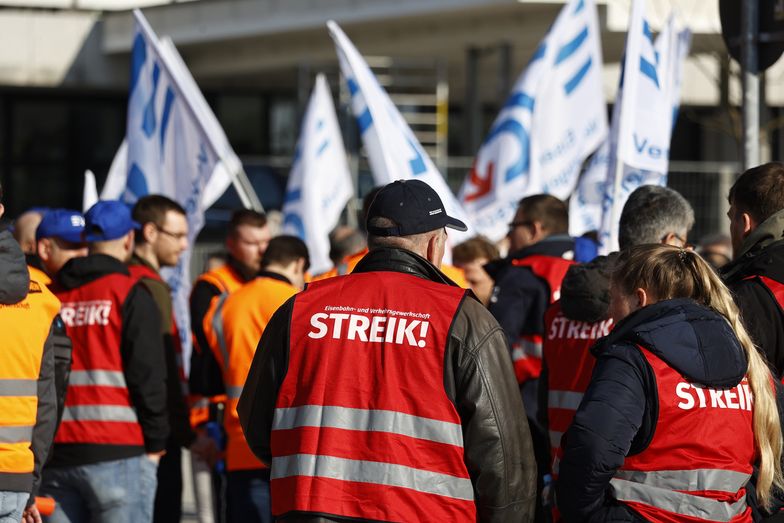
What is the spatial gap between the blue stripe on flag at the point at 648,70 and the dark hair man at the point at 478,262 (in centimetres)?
141

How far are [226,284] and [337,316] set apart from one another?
390 cm

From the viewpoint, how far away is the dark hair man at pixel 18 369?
4.80 metres

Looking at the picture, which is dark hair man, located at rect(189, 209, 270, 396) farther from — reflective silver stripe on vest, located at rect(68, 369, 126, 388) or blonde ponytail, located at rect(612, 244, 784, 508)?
blonde ponytail, located at rect(612, 244, 784, 508)

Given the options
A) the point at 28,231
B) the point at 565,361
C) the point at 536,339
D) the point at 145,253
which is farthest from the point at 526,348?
the point at 28,231

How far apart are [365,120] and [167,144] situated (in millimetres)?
1320

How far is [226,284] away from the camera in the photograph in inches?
306

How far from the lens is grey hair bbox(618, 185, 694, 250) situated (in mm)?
5387

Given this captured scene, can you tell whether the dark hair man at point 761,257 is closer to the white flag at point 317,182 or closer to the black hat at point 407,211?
the black hat at point 407,211

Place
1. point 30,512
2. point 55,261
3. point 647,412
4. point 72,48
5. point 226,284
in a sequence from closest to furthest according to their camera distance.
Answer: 1. point 647,412
2. point 30,512
3. point 55,261
4. point 226,284
5. point 72,48

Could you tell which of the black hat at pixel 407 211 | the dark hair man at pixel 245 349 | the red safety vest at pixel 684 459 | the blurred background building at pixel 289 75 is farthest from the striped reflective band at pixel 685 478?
the blurred background building at pixel 289 75

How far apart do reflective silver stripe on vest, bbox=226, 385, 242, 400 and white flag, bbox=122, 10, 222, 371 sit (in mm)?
1769

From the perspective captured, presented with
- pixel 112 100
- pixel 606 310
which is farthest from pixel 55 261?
pixel 112 100

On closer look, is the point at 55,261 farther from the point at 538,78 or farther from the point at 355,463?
the point at 538,78

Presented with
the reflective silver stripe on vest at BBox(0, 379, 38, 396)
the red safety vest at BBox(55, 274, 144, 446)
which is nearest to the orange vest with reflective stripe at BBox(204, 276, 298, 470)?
→ the red safety vest at BBox(55, 274, 144, 446)
